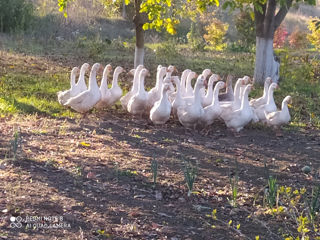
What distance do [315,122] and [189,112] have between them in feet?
9.71

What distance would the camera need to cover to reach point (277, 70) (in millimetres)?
13523

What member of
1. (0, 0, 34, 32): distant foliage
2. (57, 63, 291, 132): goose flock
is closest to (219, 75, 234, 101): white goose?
(57, 63, 291, 132): goose flock

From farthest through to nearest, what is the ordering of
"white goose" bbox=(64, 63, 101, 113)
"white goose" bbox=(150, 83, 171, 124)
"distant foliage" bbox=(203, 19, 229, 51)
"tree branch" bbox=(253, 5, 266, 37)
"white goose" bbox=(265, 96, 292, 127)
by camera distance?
"distant foliage" bbox=(203, 19, 229, 51), "tree branch" bbox=(253, 5, 266, 37), "white goose" bbox=(64, 63, 101, 113), "white goose" bbox=(265, 96, 292, 127), "white goose" bbox=(150, 83, 171, 124)

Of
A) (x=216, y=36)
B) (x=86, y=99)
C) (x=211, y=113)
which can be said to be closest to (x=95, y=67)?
(x=86, y=99)

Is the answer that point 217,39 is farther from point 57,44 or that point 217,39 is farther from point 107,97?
point 107,97

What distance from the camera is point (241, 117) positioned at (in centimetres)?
815

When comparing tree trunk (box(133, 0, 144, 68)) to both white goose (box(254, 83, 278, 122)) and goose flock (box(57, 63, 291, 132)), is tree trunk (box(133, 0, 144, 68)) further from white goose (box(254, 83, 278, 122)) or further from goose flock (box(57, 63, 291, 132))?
white goose (box(254, 83, 278, 122))

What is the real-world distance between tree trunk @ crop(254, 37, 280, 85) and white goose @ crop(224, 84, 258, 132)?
4.77 meters

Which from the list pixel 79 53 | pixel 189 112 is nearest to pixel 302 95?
pixel 189 112

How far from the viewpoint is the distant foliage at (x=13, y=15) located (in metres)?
20.0

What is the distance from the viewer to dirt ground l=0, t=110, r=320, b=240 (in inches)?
175

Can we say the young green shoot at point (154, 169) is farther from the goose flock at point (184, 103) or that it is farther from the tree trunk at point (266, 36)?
the tree trunk at point (266, 36)

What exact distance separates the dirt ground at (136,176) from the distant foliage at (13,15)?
1273cm

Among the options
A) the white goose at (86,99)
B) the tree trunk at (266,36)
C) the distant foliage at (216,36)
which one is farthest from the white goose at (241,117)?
the distant foliage at (216,36)
